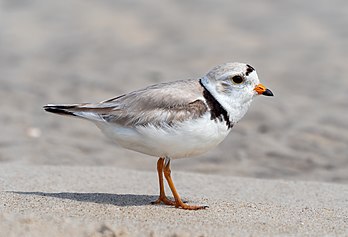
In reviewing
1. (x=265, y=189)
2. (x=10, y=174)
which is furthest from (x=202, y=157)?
(x=10, y=174)

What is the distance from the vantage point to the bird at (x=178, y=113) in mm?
4766

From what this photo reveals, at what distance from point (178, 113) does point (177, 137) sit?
0.57 feet

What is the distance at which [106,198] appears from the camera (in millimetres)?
5098

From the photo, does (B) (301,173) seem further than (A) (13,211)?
Yes

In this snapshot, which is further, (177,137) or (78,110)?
(78,110)

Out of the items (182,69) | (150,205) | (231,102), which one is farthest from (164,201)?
(182,69)

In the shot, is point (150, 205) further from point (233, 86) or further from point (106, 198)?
point (233, 86)

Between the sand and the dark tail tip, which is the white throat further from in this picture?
the dark tail tip

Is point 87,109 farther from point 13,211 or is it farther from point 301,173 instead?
point 301,173

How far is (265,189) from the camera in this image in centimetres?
600

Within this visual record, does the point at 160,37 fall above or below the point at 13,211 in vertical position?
above

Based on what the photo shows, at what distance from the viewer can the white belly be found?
475 centimetres

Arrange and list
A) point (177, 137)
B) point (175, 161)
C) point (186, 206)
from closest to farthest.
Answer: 1. point (177, 137)
2. point (186, 206)
3. point (175, 161)

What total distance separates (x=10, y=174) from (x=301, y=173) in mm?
3083
